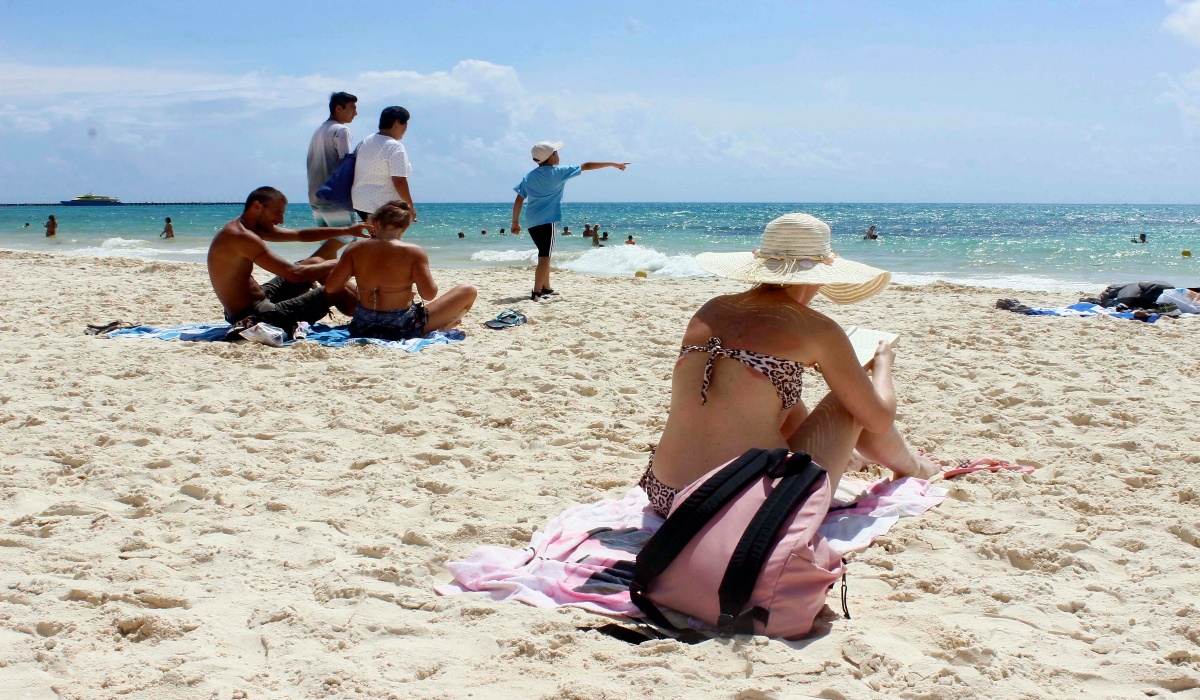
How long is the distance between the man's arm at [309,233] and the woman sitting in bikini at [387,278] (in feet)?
1.02

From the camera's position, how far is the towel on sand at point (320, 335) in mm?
5480

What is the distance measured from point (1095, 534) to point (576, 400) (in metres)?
2.43

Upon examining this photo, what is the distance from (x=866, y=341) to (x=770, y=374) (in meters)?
0.77

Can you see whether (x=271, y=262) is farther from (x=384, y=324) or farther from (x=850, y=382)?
(x=850, y=382)

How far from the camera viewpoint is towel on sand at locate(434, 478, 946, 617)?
2.31 m

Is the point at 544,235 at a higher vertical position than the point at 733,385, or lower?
higher

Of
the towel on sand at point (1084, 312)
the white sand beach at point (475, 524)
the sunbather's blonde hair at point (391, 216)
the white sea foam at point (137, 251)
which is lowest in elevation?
the white sand beach at point (475, 524)

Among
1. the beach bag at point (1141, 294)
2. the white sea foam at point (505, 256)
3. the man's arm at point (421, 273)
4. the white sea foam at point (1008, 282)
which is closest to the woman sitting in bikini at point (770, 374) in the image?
the man's arm at point (421, 273)

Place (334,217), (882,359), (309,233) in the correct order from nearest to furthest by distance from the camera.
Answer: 1. (882,359)
2. (309,233)
3. (334,217)

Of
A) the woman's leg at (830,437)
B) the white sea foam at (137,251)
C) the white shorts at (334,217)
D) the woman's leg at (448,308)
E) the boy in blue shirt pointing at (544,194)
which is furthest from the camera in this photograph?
the white sea foam at (137,251)

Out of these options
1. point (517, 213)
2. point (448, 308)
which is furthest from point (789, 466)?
point (517, 213)

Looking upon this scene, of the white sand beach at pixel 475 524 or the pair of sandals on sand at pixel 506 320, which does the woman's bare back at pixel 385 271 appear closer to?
the white sand beach at pixel 475 524

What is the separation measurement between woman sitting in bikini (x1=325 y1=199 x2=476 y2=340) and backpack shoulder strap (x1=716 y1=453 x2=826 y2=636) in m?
3.84

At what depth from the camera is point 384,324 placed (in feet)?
18.4
